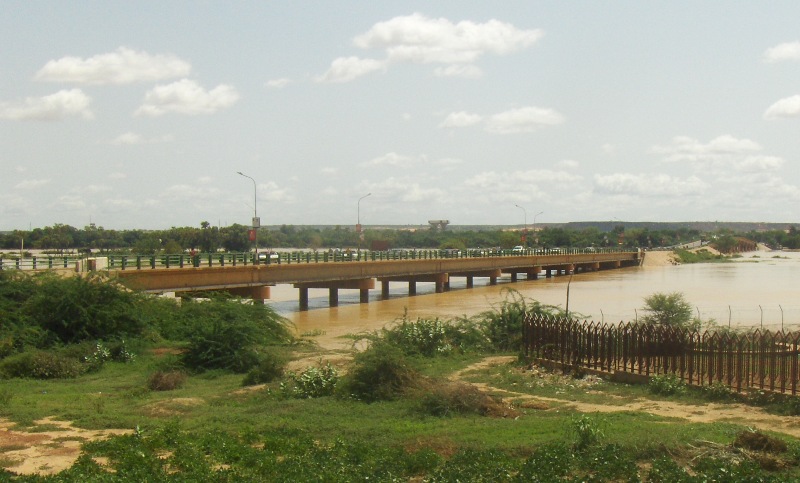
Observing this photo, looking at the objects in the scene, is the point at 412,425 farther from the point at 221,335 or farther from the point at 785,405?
the point at 221,335

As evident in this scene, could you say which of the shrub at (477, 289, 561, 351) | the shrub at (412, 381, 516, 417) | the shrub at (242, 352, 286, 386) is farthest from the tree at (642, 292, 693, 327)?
the shrub at (412, 381, 516, 417)

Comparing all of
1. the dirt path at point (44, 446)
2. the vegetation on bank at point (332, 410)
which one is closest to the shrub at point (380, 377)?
the vegetation on bank at point (332, 410)

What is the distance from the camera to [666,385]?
1592 cm

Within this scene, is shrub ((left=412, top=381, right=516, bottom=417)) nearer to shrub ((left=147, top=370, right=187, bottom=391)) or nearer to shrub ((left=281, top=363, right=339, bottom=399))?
shrub ((left=281, top=363, right=339, bottom=399))

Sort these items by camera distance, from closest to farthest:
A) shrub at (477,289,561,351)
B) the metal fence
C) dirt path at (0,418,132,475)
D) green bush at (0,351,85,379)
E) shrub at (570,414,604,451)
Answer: shrub at (570,414,604,451) < dirt path at (0,418,132,475) < the metal fence < green bush at (0,351,85,379) < shrub at (477,289,561,351)

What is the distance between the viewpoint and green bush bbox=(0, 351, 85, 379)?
20.8 meters

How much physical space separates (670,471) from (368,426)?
17.0 feet

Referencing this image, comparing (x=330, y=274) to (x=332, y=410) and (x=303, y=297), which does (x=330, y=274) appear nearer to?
(x=303, y=297)

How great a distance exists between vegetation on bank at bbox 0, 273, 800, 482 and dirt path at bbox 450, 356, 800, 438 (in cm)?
32

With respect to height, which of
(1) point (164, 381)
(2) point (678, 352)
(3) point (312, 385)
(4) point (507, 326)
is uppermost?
(2) point (678, 352)

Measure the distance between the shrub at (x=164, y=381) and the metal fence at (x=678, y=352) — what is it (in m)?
8.33

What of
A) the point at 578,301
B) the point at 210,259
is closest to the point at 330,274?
the point at 210,259

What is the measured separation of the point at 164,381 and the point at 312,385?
400cm

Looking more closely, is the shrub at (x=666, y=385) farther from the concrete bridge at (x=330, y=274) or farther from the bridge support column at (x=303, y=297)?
the bridge support column at (x=303, y=297)
